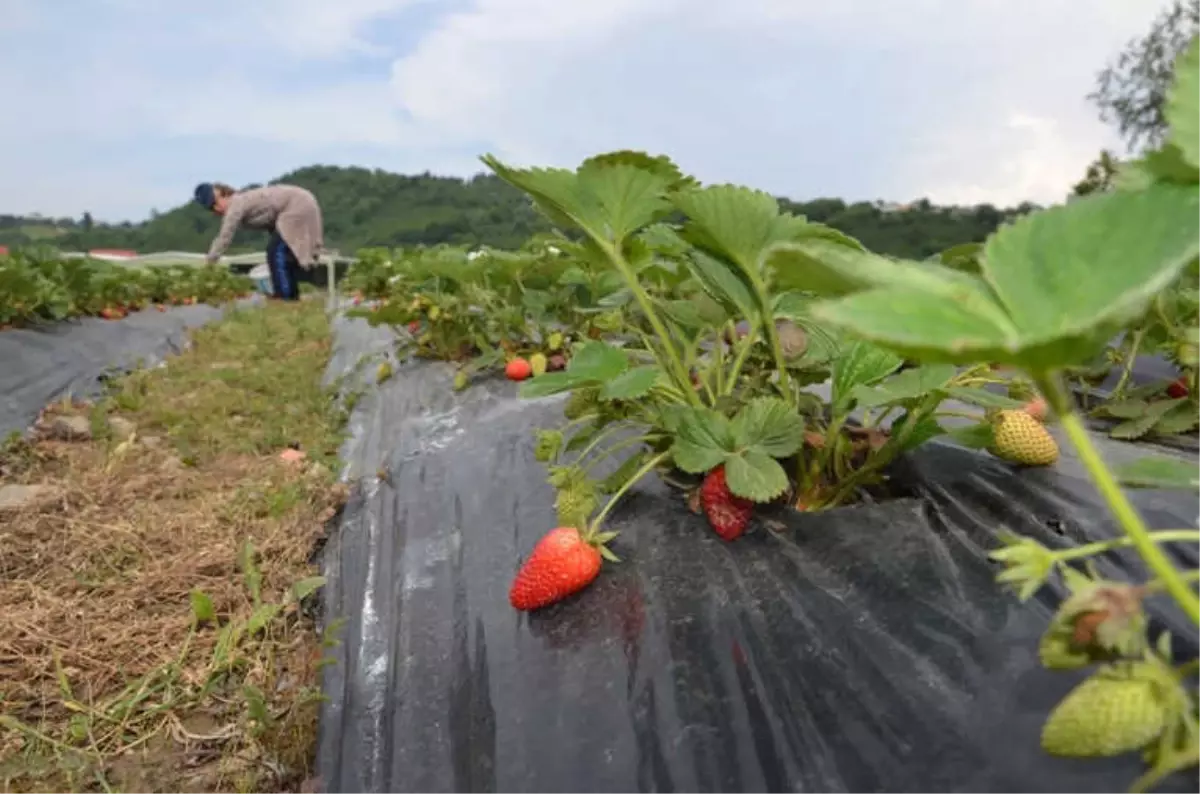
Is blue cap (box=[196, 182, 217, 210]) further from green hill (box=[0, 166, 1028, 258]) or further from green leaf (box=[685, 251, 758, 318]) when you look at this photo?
green leaf (box=[685, 251, 758, 318])

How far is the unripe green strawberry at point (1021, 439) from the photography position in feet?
4.91

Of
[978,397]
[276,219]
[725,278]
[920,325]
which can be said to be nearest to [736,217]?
[725,278]

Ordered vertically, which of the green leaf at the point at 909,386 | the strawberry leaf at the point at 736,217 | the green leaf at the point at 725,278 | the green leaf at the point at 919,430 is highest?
the strawberry leaf at the point at 736,217

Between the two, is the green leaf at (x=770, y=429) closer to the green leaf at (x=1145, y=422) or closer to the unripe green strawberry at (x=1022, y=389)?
the unripe green strawberry at (x=1022, y=389)

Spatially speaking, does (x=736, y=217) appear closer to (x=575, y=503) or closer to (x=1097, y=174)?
(x=575, y=503)

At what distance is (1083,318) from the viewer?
443 mm

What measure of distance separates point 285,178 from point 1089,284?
1382 inches

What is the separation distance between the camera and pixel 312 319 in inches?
311

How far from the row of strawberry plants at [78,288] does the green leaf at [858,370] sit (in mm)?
4951

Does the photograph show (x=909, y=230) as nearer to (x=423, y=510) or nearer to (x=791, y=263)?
(x=423, y=510)

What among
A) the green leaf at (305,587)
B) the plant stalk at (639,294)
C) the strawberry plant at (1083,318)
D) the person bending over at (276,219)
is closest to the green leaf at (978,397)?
the plant stalk at (639,294)

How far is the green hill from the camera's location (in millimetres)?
18728

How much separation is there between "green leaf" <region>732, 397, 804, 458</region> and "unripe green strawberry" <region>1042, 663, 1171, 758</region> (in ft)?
2.80

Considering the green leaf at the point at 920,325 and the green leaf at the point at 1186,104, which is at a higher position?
the green leaf at the point at 1186,104
